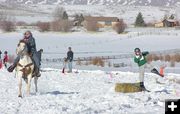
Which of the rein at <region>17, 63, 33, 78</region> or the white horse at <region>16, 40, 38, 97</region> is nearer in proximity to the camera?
the white horse at <region>16, 40, 38, 97</region>

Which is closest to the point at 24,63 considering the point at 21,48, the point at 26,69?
the point at 26,69

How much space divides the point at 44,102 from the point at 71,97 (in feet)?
4.48

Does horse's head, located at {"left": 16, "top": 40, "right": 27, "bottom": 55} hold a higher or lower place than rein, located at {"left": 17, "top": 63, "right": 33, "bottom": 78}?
higher

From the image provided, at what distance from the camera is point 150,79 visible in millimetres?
24312

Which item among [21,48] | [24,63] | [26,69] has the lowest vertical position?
[26,69]

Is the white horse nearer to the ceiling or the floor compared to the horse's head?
nearer to the floor

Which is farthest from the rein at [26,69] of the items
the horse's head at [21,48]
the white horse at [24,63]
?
the horse's head at [21,48]

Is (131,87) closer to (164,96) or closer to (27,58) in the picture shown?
(164,96)

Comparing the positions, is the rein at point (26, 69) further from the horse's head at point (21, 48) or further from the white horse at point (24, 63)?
the horse's head at point (21, 48)

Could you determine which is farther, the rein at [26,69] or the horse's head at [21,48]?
the rein at [26,69]

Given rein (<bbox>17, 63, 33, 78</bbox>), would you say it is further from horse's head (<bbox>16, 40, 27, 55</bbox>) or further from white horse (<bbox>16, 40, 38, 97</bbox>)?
horse's head (<bbox>16, 40, 27, 55</bbox>)

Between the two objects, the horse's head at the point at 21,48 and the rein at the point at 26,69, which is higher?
the horse's head at the point at 21,48

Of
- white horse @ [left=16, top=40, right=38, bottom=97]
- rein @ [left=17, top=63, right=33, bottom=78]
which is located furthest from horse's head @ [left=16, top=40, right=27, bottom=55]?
rein @ [left=17, top=63, right=33, bottom=78]

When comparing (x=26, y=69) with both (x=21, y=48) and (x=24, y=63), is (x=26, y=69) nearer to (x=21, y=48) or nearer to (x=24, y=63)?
(x=24, y=63)
